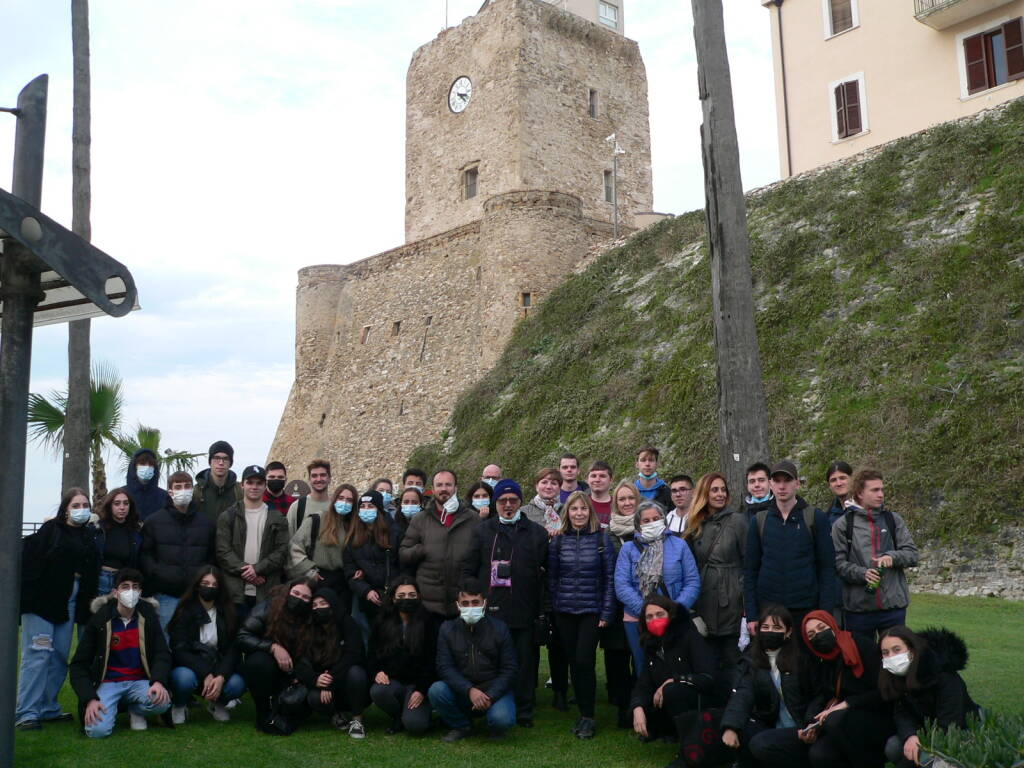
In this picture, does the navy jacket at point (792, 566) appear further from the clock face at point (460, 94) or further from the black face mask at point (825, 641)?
the clock face at point (460, 94)

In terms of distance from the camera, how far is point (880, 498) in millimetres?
6375

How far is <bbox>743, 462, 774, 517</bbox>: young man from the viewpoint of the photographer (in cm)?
676

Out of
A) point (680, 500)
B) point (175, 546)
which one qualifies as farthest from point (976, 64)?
point (175, 546)

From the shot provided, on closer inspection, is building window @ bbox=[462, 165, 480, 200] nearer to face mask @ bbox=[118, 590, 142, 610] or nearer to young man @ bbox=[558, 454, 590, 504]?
young man @ bbox=[558, 454, 590, 504]

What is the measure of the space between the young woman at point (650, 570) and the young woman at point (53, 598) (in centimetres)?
394

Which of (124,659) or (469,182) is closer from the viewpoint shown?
(124,659)

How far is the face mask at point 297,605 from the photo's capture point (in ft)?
22.3

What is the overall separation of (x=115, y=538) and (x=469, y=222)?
22.5m

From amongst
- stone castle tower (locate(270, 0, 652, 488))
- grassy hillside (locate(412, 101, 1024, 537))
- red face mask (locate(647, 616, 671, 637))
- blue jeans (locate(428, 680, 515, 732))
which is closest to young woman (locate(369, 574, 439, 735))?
blue jeans (locate(428, 680, 515, 732))

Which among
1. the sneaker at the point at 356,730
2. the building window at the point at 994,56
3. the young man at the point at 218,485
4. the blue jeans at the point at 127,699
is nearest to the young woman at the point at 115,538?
the blue jeans at the point at 127,699

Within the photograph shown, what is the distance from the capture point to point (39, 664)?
21.5ft

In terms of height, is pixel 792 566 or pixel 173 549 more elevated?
pixel 173 549

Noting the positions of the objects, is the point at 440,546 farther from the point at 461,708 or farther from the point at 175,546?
the point at 175,546

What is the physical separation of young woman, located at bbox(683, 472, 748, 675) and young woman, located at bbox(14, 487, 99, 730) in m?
4.48
